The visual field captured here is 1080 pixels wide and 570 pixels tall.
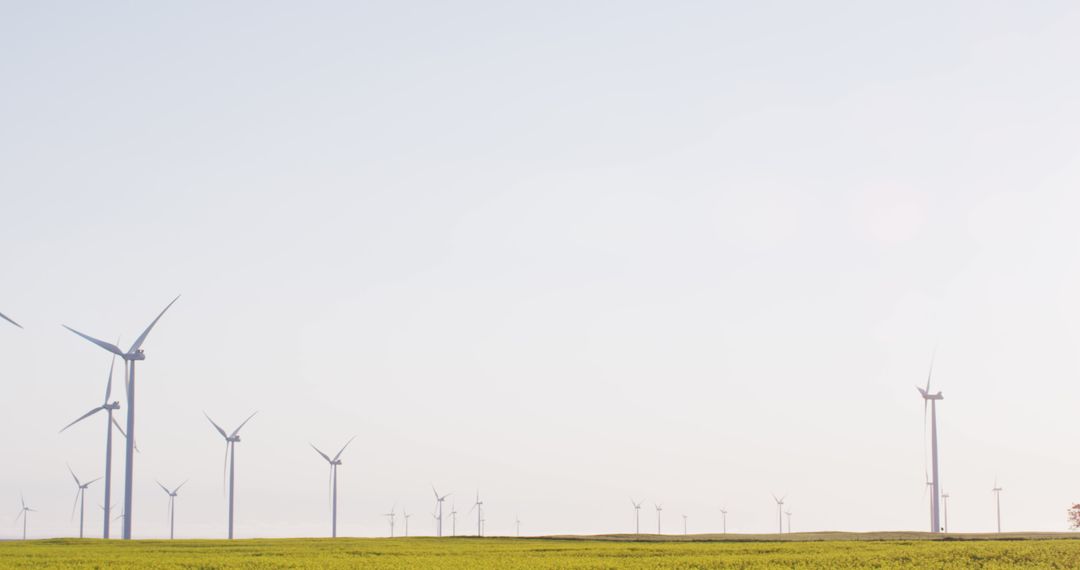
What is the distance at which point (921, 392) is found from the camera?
519ft

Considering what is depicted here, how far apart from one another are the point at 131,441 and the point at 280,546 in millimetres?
26336

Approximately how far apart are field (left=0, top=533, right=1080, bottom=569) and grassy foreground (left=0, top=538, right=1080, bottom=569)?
0.14ft

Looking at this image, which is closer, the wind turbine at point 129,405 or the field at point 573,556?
the field at point 573,556

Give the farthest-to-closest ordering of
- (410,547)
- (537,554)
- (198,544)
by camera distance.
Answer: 1. (198,544)
2. (410,547)
3. (537,554)

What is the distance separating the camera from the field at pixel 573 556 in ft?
187

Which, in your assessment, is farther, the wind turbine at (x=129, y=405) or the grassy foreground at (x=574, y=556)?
the wind turbine at (x=129, y=405)

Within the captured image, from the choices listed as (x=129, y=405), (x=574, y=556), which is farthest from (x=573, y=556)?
(x=129, y=405)

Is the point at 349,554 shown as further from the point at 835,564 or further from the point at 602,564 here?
the point at 835,564

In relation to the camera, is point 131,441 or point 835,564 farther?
point 131,441

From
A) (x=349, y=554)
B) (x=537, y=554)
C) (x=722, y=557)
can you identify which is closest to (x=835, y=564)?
(x=722, y=557)

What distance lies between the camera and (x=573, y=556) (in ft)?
219

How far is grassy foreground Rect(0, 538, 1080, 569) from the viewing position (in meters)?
57.0

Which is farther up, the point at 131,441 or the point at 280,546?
the point at 131,441

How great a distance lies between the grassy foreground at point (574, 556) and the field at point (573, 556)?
44 millimetres
